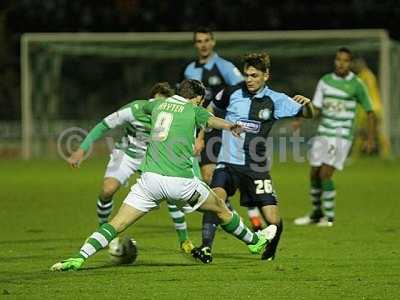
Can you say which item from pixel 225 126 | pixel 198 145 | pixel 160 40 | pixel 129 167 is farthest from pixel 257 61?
pixel 160 40

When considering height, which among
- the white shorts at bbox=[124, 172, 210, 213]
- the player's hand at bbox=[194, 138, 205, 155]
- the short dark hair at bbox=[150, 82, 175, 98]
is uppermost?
the short dark hair at bbox=[150, 82, 175, 98]

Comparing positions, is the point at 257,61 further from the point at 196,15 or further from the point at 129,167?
the point at 196,15

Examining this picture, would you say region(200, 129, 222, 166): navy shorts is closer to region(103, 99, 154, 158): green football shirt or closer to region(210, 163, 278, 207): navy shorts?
region(103, 99, 154, 158): green football shirt

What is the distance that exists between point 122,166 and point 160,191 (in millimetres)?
2771

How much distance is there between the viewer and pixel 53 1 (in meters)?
32.6

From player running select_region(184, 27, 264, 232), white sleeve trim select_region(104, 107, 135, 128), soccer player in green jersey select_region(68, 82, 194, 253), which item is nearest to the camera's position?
white sleeve trim select_region(104, 107, 135, 128)

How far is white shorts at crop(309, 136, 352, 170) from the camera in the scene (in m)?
15.0

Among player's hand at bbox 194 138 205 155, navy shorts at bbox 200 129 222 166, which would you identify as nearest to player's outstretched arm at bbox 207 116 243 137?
player's hand at bbox 194 138 205 155

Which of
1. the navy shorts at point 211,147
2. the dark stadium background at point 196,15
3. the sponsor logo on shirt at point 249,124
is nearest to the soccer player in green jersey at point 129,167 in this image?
the navy shorts at point 211,147

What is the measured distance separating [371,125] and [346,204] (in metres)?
2.73

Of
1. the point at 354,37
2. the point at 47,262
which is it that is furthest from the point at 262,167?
the point at 354,37

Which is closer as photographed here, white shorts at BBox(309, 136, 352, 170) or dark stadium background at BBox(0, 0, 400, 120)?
white shorts at BBox(309, 136, 352, 170)

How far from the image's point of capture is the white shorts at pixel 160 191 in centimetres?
1012

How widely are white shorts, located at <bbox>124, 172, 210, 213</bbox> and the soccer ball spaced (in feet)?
2.25
